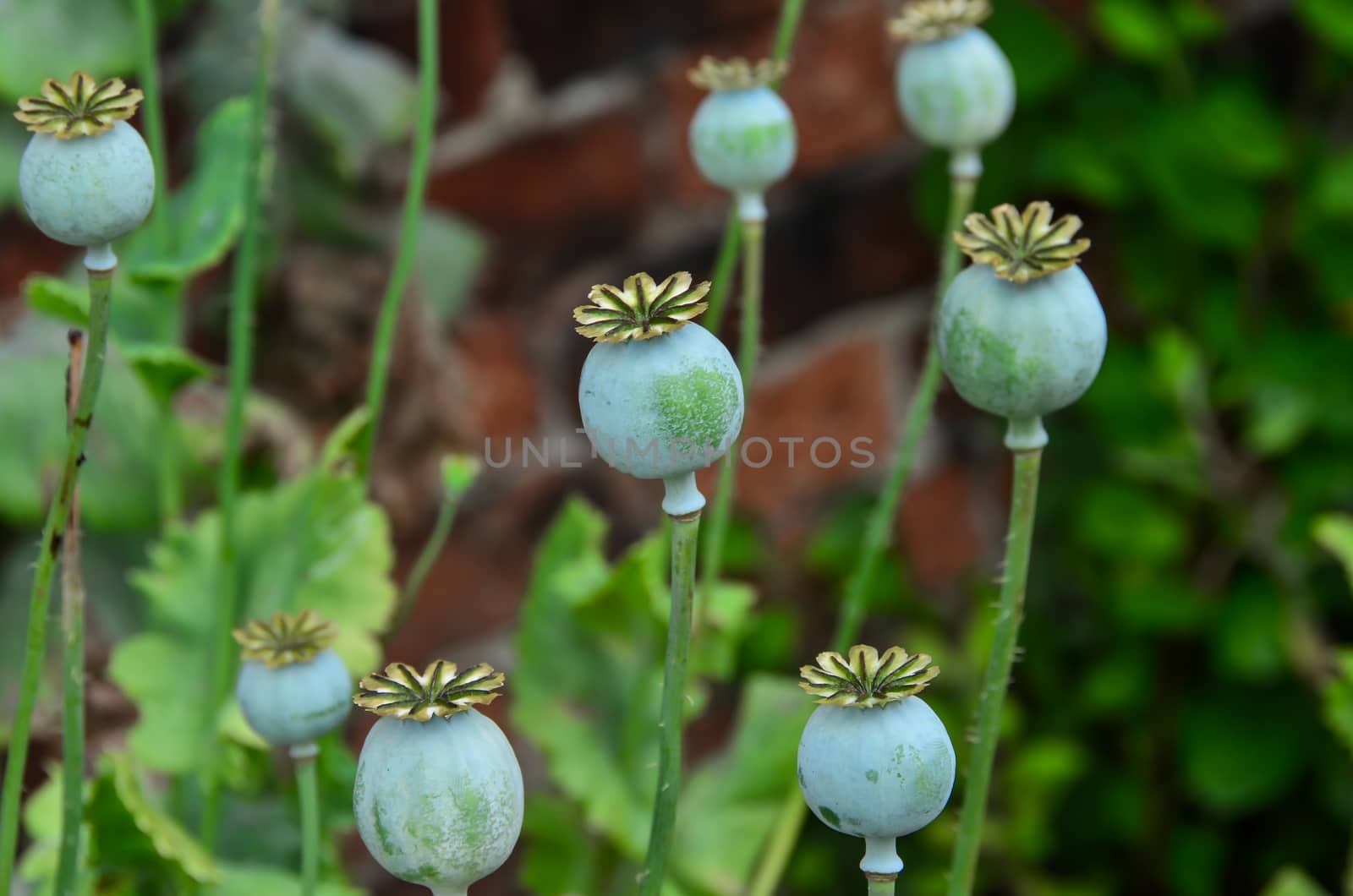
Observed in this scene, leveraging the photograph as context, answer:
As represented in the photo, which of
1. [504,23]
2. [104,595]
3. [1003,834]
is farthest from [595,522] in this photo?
[1003,834]

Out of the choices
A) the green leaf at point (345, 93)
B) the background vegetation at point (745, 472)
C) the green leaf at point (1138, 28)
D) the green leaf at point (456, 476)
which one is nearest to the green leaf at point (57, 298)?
the background vegetation at point (745, 472)

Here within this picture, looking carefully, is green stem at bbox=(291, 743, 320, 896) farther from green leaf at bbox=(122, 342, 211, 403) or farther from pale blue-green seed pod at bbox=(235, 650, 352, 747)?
green leaf at bbox=(122, 342, 211, 403)

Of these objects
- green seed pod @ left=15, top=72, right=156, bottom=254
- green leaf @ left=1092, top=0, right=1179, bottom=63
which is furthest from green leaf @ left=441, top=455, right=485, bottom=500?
green leaf @ left=1092, top=0, right=1179, bottom=63

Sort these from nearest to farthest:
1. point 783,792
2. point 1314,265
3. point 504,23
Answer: point 783,792 → point 504,23 → point 1314,265

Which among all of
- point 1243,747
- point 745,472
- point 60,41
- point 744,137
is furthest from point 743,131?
point 1243,747

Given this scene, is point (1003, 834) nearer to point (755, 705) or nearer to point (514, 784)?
point (755, 705)

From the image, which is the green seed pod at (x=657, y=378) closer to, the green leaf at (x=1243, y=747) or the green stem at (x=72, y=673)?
the green stem at (x=72, y=673)

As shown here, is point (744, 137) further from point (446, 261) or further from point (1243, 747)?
point (1243, 747)
